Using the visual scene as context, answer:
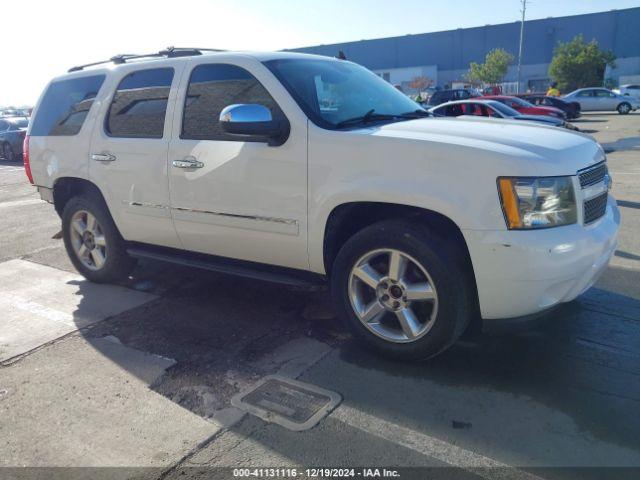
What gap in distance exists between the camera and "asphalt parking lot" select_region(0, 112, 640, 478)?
264cm

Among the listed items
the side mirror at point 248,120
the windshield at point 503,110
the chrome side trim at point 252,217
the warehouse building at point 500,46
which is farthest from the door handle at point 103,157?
the warehouse building at point 500,46

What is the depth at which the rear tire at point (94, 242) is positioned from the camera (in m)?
5.04

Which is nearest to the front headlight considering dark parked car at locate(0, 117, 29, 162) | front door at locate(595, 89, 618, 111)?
dark parked car at locate(0, 117, 29, 162)

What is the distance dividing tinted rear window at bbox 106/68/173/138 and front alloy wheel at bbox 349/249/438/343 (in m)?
2.07

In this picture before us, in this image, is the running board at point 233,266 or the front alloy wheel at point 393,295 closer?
the front alloy wheel at point 393,295

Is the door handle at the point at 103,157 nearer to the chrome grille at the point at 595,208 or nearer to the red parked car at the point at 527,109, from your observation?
the chrome grille at the point at 595,208

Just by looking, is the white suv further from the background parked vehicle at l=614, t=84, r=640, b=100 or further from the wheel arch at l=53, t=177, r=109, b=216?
the background parked vehicle at l=614, t=84, r=640, b=100

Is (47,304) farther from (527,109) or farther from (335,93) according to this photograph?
(527,109)

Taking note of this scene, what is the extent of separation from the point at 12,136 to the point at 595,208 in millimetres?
19191

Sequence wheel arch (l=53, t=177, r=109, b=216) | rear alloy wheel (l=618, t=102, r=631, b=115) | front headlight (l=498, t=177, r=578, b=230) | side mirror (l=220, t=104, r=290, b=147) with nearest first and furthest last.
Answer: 1. front headlight (l=498, t=177, r=578, b=230)
2. side mirror (l=220, t=104, r=290, b=147)
3. wheel arch (l=53, t=177, r=109, b=216)
4. rear alloy wheel (l=618, t=102, r=631, b=115)

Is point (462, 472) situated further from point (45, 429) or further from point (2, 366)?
point (2, 366)

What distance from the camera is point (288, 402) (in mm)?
3098

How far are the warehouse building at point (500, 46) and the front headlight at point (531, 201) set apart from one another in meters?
56.0

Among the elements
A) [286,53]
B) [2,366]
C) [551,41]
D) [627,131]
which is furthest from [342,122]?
[551,41]
